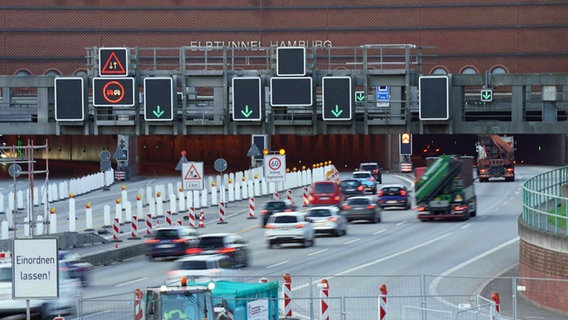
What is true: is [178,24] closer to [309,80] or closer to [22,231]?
[22,231]

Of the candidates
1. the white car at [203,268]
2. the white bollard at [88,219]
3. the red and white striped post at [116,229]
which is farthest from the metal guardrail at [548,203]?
the white bollard at [88,219]

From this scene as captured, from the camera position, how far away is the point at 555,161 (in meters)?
99.6

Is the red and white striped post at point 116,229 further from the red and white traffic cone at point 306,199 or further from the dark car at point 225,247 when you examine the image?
the red and white traffic cone at point 306,199

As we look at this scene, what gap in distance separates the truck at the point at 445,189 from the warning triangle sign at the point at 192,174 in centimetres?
928

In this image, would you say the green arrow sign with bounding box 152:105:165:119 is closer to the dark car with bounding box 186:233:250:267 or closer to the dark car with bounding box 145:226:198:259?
the dark car with bounding box 186:233:250:267

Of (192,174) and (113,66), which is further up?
(113,66)

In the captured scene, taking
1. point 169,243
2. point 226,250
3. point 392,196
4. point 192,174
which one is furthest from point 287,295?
point 392,196

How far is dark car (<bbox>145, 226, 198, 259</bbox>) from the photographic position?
145 feet

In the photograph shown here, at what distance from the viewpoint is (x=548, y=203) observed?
33.2 meters

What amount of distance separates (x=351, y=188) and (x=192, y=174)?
48.7ft

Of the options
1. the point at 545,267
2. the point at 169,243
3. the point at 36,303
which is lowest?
the point at 169,243

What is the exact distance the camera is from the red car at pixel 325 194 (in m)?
63.2

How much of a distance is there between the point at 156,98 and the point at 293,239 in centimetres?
1166

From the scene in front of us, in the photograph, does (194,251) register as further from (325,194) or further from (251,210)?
(325,194)
